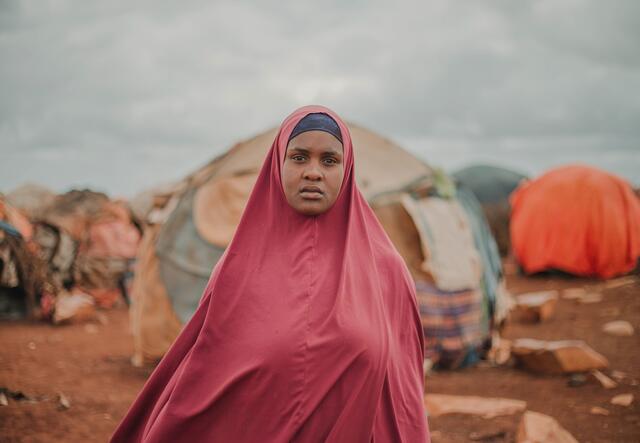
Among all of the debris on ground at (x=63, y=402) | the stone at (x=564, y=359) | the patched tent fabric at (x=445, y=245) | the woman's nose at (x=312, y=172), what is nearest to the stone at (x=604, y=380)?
the stone at (x=564, y=359)

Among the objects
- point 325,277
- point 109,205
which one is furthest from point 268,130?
point 109,205

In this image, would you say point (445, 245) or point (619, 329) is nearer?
point (445, 245)

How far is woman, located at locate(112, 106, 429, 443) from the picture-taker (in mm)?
2139

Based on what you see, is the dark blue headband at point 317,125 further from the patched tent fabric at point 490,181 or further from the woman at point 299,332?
the patched tent fabric at point 490,181

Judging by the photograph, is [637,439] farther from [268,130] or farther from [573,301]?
[573,301]

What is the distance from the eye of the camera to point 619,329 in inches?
293

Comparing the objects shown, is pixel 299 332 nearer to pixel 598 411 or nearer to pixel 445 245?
pixel 598 411

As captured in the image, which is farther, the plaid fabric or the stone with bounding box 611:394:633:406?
the plaid fabric

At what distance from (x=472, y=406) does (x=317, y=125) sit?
333 cm

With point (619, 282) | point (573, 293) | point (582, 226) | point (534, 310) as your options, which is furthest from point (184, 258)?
point (582, 226)

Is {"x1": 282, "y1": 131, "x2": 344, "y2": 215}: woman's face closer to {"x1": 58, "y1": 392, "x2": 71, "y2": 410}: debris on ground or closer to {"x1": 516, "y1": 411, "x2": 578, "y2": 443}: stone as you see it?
{"x1": 516, "y1": 411, "x2": 578, "y2": 443}: stone

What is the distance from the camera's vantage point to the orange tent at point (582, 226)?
→ 11.2 meters

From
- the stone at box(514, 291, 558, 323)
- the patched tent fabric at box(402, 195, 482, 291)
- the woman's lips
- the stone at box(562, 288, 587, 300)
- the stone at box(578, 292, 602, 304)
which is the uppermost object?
the woman's lips

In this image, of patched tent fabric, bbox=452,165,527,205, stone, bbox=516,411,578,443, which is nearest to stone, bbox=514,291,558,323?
stone, bbox=516,411,578,443
